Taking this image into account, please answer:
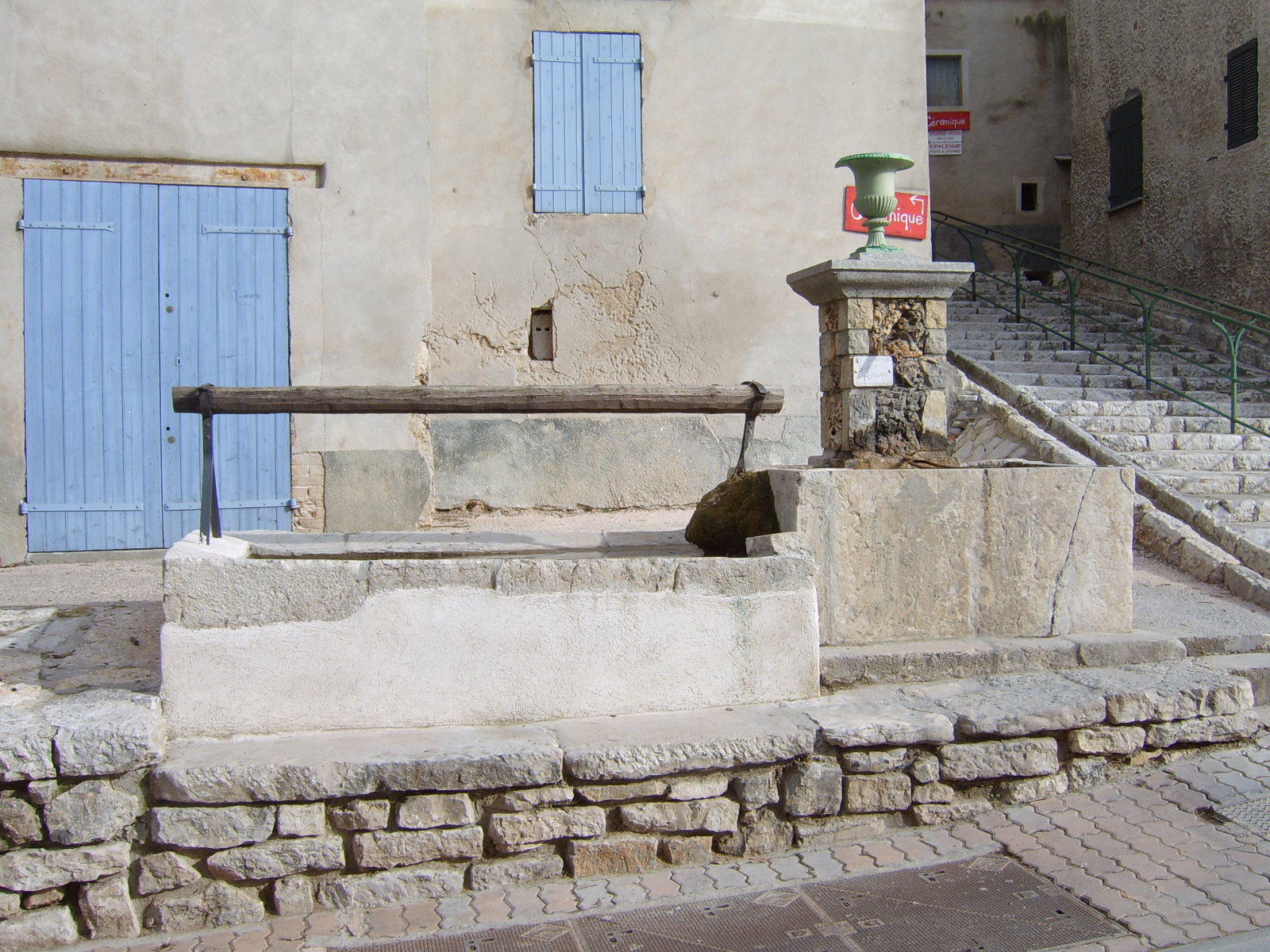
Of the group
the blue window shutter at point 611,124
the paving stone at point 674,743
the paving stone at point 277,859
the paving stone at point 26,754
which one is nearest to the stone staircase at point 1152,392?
the blue window shutter at point 611,124

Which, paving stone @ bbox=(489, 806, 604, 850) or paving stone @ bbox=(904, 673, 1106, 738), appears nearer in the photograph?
paving stone @ bbox=(489, 806, 604, 850)

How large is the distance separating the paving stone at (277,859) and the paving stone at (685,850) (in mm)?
1004

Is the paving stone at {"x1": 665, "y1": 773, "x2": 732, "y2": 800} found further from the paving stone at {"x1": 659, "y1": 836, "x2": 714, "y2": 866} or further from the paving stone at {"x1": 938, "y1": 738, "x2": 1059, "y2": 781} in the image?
the paving stone at {"x1": 938, "y1": 738, "x2": 1059, "y2": 781}

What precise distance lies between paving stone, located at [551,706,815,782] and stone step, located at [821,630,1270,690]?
44cm

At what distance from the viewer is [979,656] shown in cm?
404

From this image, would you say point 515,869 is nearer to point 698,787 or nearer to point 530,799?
point 530,799

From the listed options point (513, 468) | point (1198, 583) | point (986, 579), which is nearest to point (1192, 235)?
point (1198, 583)

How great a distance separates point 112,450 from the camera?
6859 mm

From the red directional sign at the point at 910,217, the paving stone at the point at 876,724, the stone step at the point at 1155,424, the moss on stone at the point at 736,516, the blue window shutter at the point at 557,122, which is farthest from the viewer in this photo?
the red directional sign at the point at 910,217

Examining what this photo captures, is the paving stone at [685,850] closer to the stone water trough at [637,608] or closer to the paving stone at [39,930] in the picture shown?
the stone water trough at [637,608]

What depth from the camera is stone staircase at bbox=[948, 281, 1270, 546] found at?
6680mm

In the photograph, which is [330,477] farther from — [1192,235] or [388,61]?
[1192,235]

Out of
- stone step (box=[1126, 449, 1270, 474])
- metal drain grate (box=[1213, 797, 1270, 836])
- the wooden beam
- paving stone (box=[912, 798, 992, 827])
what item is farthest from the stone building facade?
metal drain grate (box=[1213, 797, 1270, 836])

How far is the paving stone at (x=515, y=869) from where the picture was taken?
327 centimetres
